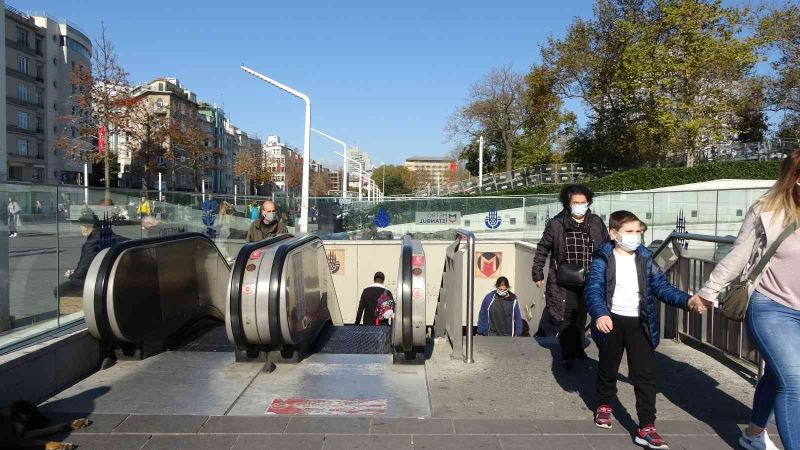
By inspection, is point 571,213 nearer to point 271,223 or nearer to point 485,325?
point 485,325

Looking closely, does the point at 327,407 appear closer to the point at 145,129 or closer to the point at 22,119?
the point at 145,129

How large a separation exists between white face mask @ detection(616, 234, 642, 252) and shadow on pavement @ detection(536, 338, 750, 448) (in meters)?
1.28

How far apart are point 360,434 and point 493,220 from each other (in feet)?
56.5

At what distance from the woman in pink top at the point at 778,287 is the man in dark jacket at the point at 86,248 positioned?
5163 mm

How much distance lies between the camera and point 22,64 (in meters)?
58.7

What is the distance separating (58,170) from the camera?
6462 centimetres

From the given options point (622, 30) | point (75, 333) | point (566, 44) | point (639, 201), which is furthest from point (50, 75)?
point (75, 333)

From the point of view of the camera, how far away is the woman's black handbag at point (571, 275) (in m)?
5.57

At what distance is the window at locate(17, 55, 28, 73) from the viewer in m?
58.0

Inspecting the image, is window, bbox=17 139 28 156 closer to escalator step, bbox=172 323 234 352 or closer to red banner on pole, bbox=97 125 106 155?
red banner on pole, bbox=97 125 106 155

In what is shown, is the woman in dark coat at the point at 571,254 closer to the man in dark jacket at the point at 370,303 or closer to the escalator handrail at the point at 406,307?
the escalator handrail at the point at 406,307

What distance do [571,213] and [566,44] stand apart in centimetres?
3651

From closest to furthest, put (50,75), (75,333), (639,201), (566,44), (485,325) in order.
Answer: (75,333), (485,325), (639,201), (566,44), (50,75)

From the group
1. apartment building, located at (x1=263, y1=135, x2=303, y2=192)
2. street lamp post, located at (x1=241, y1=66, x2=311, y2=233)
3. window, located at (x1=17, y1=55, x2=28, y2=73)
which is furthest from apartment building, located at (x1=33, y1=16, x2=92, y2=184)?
street lamp post, located at (x1=241, y1=66, x2=311, y2=233)
